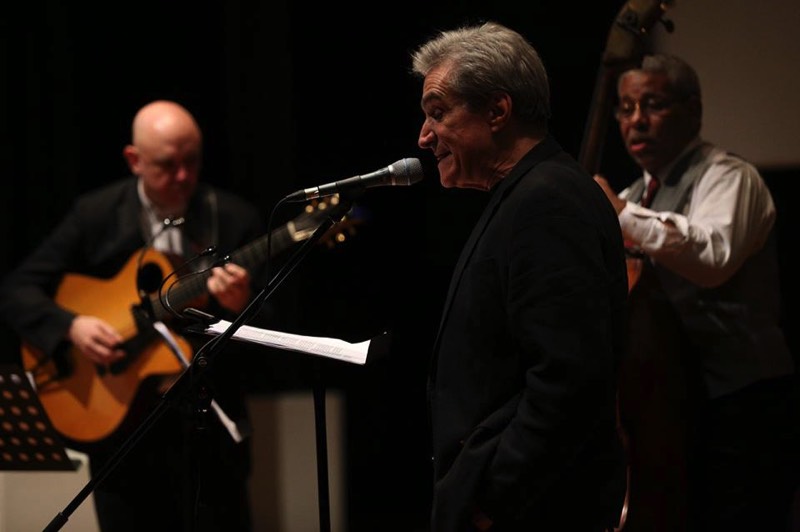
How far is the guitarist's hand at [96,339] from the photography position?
3791 mm

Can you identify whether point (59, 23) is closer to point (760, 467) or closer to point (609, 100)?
point (609, 100)

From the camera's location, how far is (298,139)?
15.3ft

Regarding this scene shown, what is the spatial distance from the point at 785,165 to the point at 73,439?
9.16 feet

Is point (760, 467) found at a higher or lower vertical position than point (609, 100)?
lower

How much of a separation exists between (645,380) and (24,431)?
1.81 meters

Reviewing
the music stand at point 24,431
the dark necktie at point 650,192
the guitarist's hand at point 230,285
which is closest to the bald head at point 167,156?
the guitarist's hand at point 230,285

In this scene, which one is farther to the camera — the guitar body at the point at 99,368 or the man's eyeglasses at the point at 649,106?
the guitar body at the point at 99,368

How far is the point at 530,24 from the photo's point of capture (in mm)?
4109

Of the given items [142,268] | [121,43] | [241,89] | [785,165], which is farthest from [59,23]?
[785,165]

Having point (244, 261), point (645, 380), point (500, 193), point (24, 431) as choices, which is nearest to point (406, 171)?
point (500, 193)

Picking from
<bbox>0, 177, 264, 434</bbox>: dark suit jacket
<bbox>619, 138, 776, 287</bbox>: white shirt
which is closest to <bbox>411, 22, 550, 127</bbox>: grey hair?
<bbox>619, 138, 776, 287</bbox>: white shirt

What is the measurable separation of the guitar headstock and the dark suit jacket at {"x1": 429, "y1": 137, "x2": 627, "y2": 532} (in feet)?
3.57

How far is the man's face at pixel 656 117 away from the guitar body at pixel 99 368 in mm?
1714

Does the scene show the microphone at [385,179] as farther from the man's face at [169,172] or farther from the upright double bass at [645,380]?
the man's face at [169,172]
